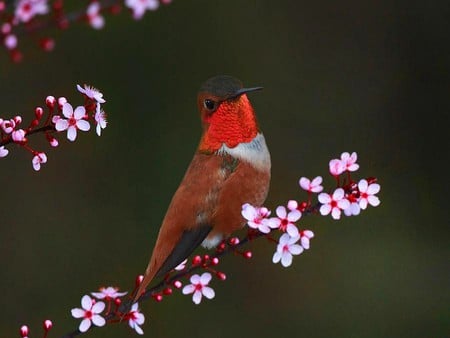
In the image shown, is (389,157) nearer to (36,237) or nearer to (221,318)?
(221,318)

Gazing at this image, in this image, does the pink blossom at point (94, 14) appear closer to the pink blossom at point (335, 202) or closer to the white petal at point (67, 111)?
the white petal at point (67, 111)

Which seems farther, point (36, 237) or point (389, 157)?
point (389, 157)

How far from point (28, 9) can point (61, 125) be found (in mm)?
457

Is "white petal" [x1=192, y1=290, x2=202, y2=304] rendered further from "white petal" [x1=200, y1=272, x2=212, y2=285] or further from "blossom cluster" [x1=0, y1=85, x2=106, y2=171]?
"blossom cluster" [x1=0, y1=85, x2=106, y2=171]

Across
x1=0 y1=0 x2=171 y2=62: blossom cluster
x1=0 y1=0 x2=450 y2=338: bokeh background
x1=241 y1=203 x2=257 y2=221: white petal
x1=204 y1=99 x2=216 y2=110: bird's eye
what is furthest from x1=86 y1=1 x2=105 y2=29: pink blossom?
x1=0 y1=0 x2=450 y2=338: bokeh background

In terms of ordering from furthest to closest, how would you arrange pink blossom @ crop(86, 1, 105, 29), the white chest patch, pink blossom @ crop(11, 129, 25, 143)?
1. the white chest patch
2. pink blossom @ crop(86, 1, 105, 29)
3. pink blossom @ crop(11, 129, 25, 143)

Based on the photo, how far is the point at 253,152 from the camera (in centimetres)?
263

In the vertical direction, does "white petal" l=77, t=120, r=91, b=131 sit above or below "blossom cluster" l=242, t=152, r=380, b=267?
above

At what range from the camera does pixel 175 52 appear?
5.97 m

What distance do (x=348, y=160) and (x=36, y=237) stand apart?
12.8ft

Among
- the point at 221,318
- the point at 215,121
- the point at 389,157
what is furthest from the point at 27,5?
the point at 389,157

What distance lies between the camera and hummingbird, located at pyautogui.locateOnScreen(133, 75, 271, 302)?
2.52 meters

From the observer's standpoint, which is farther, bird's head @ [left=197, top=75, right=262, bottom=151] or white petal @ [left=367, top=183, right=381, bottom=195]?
bird's head @ [left=197, top=75, right=262, bottom=151]

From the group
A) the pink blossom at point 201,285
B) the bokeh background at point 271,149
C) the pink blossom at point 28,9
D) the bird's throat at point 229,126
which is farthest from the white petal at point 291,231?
the bokeh background at point 271,149
